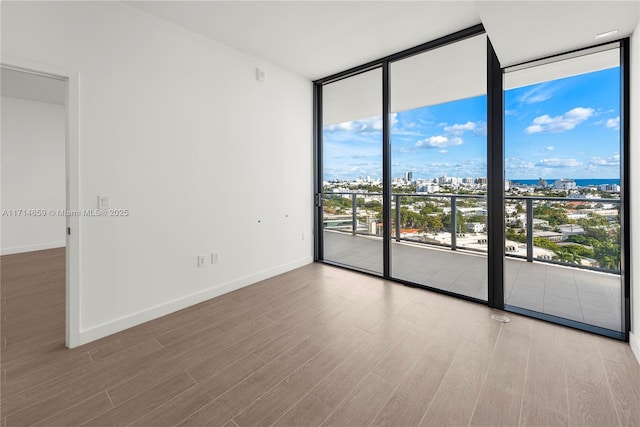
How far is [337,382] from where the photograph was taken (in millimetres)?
1814

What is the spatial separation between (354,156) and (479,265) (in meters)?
2.49

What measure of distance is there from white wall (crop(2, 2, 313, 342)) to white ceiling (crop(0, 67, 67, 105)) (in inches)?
110

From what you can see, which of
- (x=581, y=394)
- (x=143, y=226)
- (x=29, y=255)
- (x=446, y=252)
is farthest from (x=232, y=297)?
(x=29, y=255)

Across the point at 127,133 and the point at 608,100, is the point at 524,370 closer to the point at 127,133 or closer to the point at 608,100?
the point at 608,100

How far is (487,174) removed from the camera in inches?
113

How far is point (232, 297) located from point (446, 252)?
12.0 ft

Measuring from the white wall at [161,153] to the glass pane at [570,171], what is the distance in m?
2.78

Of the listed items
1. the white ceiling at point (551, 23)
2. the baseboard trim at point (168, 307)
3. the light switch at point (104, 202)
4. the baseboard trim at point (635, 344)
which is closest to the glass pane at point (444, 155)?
the white ceiling at point (551, 23)

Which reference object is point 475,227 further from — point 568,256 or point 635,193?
point 635,193

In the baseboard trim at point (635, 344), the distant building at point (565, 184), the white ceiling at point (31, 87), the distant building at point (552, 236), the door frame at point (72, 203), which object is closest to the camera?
the baseboard trim at point (635, 344)

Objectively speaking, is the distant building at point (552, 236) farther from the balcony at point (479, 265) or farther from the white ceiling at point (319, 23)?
the white ceiling at point (319, 23)

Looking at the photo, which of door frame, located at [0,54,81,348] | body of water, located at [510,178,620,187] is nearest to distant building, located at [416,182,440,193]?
body of water, located at [510,178,620,187]

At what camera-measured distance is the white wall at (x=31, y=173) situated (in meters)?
5.24

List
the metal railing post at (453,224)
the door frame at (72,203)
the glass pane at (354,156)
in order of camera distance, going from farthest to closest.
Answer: the metal railing post at (453,224) → the glass pane at (354,156) → the door frame at (72,203)
